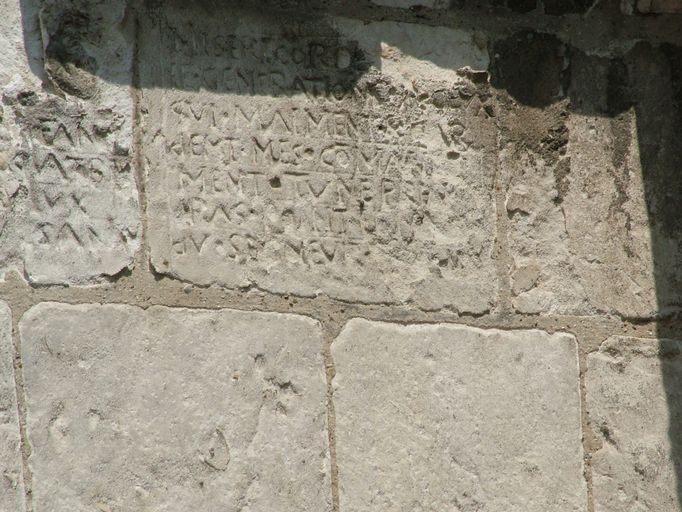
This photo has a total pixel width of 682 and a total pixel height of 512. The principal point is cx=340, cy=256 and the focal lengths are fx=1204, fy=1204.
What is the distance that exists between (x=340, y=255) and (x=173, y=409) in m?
0.40

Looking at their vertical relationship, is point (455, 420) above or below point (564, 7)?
below

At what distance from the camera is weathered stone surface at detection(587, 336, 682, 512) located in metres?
2.21

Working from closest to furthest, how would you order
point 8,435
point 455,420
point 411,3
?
point 8,435 → point 455,420 → point 411,3

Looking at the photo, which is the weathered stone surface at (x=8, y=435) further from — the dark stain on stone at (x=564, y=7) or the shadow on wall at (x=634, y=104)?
the dark stain on stone at (x=564, y=7)

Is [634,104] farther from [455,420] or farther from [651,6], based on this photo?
[455,420]

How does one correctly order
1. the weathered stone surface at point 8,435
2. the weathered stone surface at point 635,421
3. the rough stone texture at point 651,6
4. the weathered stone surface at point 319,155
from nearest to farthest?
the weathered stone surface at point 8,435 → the weathered stone surface at point 319,155 → the weathered stone surface at point 635,421 → the rough stone texture at point 651,6

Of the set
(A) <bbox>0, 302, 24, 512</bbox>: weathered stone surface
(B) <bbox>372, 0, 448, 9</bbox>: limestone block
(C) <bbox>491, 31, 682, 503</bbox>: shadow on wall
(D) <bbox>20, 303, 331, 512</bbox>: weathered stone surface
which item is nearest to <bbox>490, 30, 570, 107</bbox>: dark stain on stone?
(C) <bbox>491, 31, 682, 503</bbox>: shadow on wall

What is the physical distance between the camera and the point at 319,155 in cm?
217

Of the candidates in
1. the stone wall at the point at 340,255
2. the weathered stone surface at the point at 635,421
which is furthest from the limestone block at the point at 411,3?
the weathered stone surface at the point at 635,421

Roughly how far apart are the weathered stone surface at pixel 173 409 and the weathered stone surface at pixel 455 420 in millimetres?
68

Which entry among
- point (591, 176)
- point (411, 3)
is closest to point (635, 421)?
point (591, 176)

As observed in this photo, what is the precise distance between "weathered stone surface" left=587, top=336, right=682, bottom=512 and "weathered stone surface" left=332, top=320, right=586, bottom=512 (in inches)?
1.9

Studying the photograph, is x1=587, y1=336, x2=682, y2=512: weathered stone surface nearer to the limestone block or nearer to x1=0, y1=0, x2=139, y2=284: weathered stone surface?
the limestone block

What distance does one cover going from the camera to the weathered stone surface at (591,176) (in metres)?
2.27
